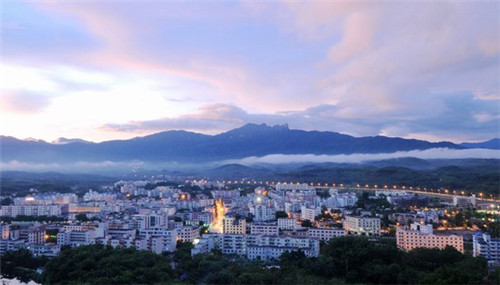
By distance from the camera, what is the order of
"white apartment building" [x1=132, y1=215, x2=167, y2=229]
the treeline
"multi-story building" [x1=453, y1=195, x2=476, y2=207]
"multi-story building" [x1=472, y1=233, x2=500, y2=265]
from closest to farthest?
the treeline
"multi-story building" [x1=472, y1=233, x2=500, y2=265]
"white apartment building" [x1=132, y1=215, x2=167, y2=229]
"multi-story building" [x1=453, y1=195, x2=476, y2=207]

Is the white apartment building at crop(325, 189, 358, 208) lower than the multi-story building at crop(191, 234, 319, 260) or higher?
higher

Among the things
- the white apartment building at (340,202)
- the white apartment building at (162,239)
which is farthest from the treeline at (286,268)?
the white apartment building at (340,202)

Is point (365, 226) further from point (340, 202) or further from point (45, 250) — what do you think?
point (45, 250)

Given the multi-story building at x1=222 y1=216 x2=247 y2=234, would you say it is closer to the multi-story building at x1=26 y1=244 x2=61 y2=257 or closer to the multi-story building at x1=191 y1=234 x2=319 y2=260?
the multi-story building at x1=191 y1=234 x2=319 y2=260

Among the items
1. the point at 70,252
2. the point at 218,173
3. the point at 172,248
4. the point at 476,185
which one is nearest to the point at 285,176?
the point at 218,173

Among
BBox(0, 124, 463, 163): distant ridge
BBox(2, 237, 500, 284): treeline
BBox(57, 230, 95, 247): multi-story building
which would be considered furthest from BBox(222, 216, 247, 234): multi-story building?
BBox(0, 124, 463, 163): distant ridge

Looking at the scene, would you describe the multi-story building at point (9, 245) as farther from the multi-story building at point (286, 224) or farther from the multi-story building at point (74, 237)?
the multi-story building at point (286, 224)
